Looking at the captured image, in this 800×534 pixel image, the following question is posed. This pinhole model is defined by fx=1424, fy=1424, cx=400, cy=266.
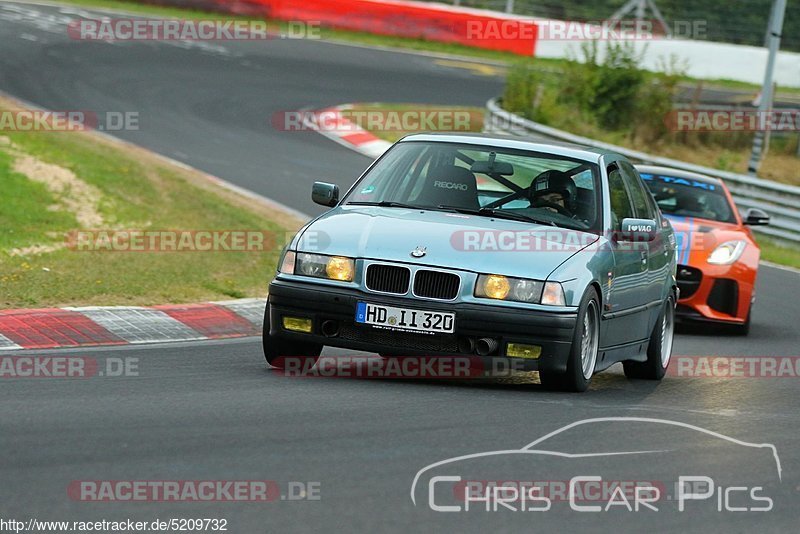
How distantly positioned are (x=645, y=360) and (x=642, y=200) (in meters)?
1.08

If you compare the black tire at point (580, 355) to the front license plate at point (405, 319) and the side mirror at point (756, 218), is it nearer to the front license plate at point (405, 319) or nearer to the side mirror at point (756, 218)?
the front license plate at point (405, 319)

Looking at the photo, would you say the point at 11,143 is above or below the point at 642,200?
below

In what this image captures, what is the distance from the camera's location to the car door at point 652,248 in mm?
9305

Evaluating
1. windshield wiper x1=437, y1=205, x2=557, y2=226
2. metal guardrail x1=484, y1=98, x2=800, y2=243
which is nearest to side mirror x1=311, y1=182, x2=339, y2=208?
windshield wiper x1=437, y1=205, x2=557, y2=226

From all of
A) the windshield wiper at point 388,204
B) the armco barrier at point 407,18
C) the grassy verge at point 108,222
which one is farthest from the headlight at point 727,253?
the armco barrier at point 407,18

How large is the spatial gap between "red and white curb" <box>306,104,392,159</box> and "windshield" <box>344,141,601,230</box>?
15.1m

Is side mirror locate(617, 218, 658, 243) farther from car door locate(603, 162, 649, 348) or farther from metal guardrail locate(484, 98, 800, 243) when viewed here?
metal guardrail locate(484, 98, 800, 243)

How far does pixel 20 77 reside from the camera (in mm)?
25281

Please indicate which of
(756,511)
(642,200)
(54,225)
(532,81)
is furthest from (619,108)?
(756,511)

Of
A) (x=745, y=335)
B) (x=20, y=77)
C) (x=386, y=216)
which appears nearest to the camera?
(x=386, y=216)

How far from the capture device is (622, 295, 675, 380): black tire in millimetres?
9492

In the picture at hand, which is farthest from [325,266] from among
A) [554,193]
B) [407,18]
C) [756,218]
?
[407,18]

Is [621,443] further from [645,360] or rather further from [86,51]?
[86,51]

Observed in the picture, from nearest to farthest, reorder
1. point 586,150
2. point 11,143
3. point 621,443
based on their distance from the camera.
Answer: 1. point 621,443
2. point 586,150
3. point 11,143
